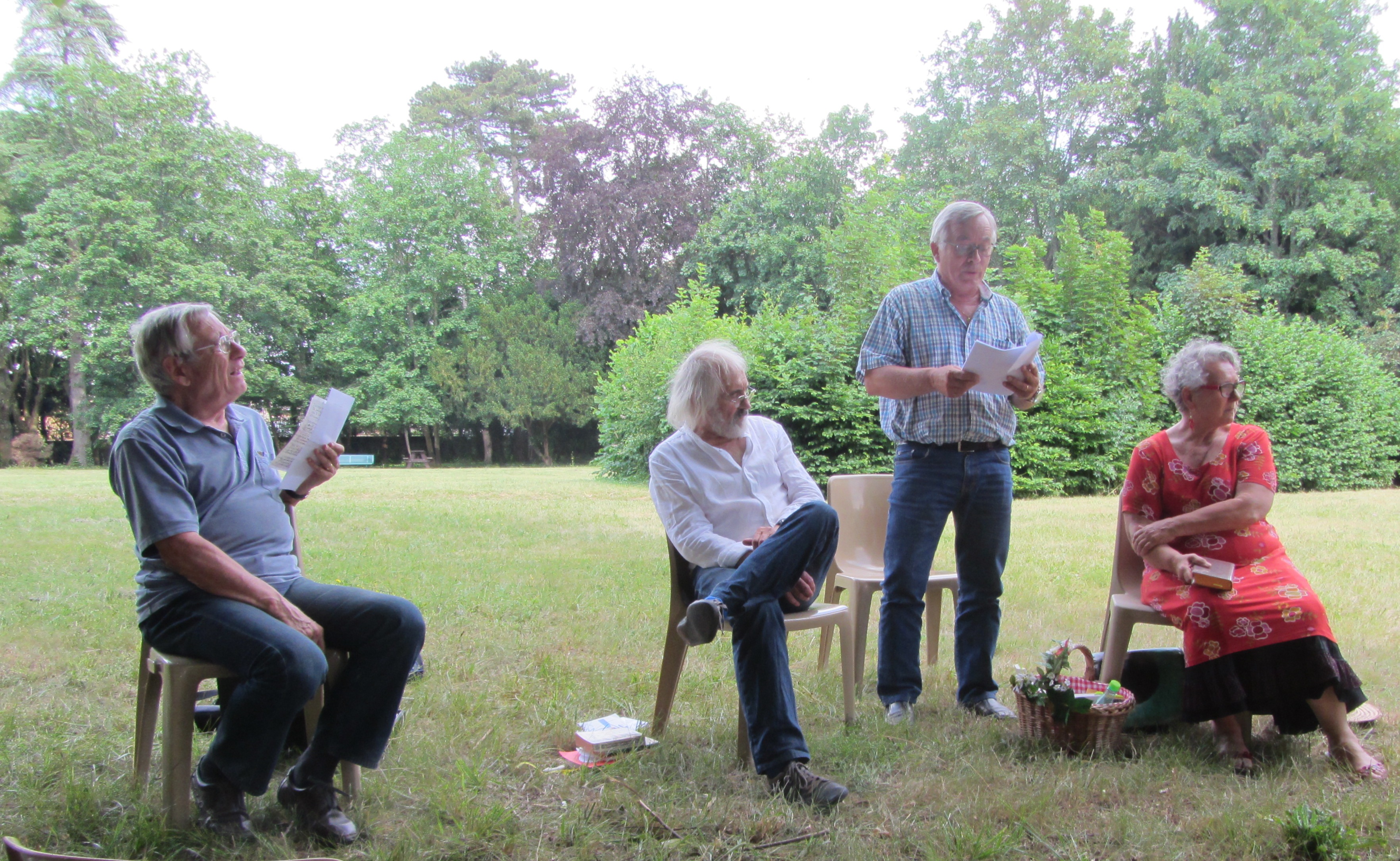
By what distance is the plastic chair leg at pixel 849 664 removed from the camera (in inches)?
108

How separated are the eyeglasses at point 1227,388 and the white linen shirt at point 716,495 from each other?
1.23 m

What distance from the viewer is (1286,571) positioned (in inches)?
104

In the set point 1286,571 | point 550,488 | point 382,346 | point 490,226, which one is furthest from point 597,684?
point 490,226

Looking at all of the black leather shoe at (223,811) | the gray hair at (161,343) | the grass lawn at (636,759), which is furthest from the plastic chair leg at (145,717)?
the gray hair at (161,343)

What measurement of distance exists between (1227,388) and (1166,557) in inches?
21.6

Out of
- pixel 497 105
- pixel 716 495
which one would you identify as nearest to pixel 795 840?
pixel 716 495

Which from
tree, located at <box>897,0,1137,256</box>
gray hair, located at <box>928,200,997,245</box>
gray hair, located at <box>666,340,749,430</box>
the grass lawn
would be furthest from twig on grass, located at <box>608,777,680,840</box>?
tree, located at <box>897,0,1137,256</box>

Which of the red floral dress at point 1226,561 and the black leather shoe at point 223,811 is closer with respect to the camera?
the black leather shoe at point 223,811

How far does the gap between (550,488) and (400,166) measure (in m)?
17.6

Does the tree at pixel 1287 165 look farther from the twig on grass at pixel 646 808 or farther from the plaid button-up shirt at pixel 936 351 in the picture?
the twig on grass at pixel 646 808

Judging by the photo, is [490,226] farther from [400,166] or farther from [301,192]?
[301,192]

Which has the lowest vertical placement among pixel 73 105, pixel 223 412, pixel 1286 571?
pixel 1286 571

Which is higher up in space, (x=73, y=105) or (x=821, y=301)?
A: (x=73, y=105)

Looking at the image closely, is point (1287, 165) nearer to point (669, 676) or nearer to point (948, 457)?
point (948, 457)
